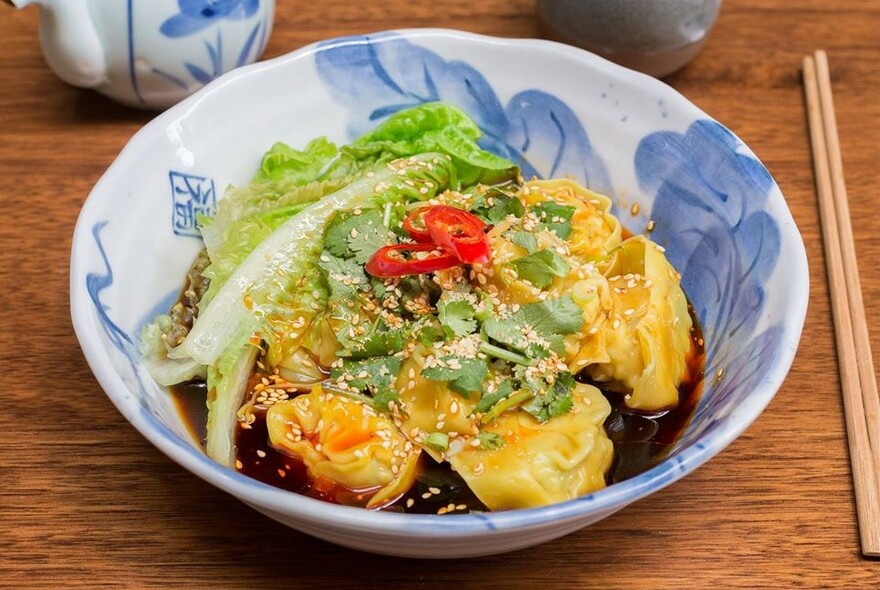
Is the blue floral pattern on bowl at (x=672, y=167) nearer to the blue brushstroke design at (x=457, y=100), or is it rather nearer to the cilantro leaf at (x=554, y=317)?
the blue brushstroke design at (x=457, y=100)

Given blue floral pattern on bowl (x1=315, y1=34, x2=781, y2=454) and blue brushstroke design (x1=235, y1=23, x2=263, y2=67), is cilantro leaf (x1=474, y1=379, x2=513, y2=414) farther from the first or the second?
blue brushstroke design (x1=235, y1=23, x2=263, y2=67)

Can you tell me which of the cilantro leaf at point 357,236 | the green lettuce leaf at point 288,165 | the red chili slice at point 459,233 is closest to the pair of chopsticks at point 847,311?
the red chili slice at point 459,233

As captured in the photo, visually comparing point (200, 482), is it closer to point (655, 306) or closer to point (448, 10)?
point (655, 306)

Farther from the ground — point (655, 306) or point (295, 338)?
point (655, 306)

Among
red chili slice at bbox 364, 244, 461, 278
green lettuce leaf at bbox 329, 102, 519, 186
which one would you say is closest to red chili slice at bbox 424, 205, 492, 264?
red chili slice at bbox 364, 244, 461, 278

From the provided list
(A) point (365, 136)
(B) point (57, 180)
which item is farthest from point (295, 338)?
(B) point (57, 180)

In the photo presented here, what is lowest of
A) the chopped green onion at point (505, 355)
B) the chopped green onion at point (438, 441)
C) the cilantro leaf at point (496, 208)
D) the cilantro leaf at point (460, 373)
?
the chopped green onion at point (438, 441)
